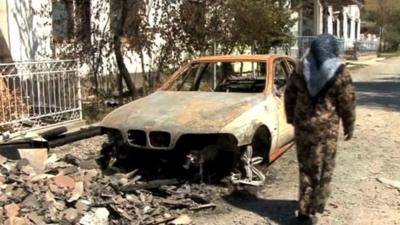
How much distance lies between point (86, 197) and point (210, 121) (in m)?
1.61

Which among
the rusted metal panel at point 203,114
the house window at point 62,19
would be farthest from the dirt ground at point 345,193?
the house window at point 62,19

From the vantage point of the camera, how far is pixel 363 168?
8.18 metres

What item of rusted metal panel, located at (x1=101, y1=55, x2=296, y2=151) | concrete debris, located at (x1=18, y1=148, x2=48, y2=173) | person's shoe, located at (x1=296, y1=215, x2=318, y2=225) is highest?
rusted metal panel, located at (x1=101, y1=55, x2=296, y2=151)

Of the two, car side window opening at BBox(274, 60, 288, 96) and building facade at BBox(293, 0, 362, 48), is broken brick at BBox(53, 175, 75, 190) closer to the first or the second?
car side window opening at BBox(274, 60, 288, 96)

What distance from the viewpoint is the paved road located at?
20.4 feet

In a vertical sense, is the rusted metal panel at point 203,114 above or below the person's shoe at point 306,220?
above

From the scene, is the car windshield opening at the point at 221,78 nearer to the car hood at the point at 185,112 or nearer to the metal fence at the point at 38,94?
the car hood at the point at 185,112

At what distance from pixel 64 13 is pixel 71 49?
1058mm

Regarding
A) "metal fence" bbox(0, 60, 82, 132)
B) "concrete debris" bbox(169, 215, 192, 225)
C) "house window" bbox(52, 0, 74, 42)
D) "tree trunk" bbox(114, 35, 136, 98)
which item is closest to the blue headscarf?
"concrete debris" bbox(169, 215, 192, 225)

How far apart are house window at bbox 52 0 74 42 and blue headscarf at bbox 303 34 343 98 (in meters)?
7.96

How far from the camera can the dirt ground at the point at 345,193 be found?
621 cm

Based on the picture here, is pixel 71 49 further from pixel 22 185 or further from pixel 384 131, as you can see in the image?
pixel 22 185

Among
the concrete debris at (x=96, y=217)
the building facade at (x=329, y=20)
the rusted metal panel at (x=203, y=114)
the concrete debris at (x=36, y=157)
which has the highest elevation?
the building facade at (x=329, y=20)

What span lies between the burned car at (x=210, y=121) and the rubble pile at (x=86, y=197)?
43 centimetres
